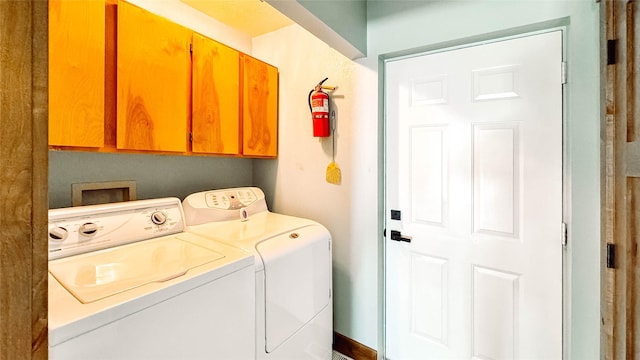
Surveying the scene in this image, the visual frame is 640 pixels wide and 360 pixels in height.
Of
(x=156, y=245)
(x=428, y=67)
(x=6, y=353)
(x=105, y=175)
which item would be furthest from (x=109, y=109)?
(x=428, y=67)

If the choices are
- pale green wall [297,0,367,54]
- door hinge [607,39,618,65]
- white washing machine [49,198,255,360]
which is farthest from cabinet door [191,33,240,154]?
door hinge [607,39,618,65]

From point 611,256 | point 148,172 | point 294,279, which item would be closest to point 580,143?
point 611,256

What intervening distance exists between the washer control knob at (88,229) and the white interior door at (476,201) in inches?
62.3

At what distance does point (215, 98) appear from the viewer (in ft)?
5.85

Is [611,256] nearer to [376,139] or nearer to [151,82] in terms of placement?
[376,139]

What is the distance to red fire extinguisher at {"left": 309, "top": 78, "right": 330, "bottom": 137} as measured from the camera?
1930 mm

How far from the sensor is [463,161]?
1.58 metres

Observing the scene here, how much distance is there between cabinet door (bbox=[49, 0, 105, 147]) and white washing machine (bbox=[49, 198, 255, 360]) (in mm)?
352

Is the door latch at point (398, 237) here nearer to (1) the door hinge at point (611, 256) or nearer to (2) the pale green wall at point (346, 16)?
(1) the door hinge at point (611, 256)

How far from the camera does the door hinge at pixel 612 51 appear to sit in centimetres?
105

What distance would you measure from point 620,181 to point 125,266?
1870mm

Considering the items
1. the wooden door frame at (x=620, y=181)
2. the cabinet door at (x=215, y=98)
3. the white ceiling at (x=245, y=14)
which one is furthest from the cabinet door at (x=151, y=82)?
the wooden door frame at (x=620, y=181)

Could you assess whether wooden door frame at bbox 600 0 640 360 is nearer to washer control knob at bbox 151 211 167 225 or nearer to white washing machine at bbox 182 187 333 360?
white washing machine at bbox 182 187 333 360

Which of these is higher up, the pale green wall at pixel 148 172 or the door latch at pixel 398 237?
the pale green wall at pixel 148 172
